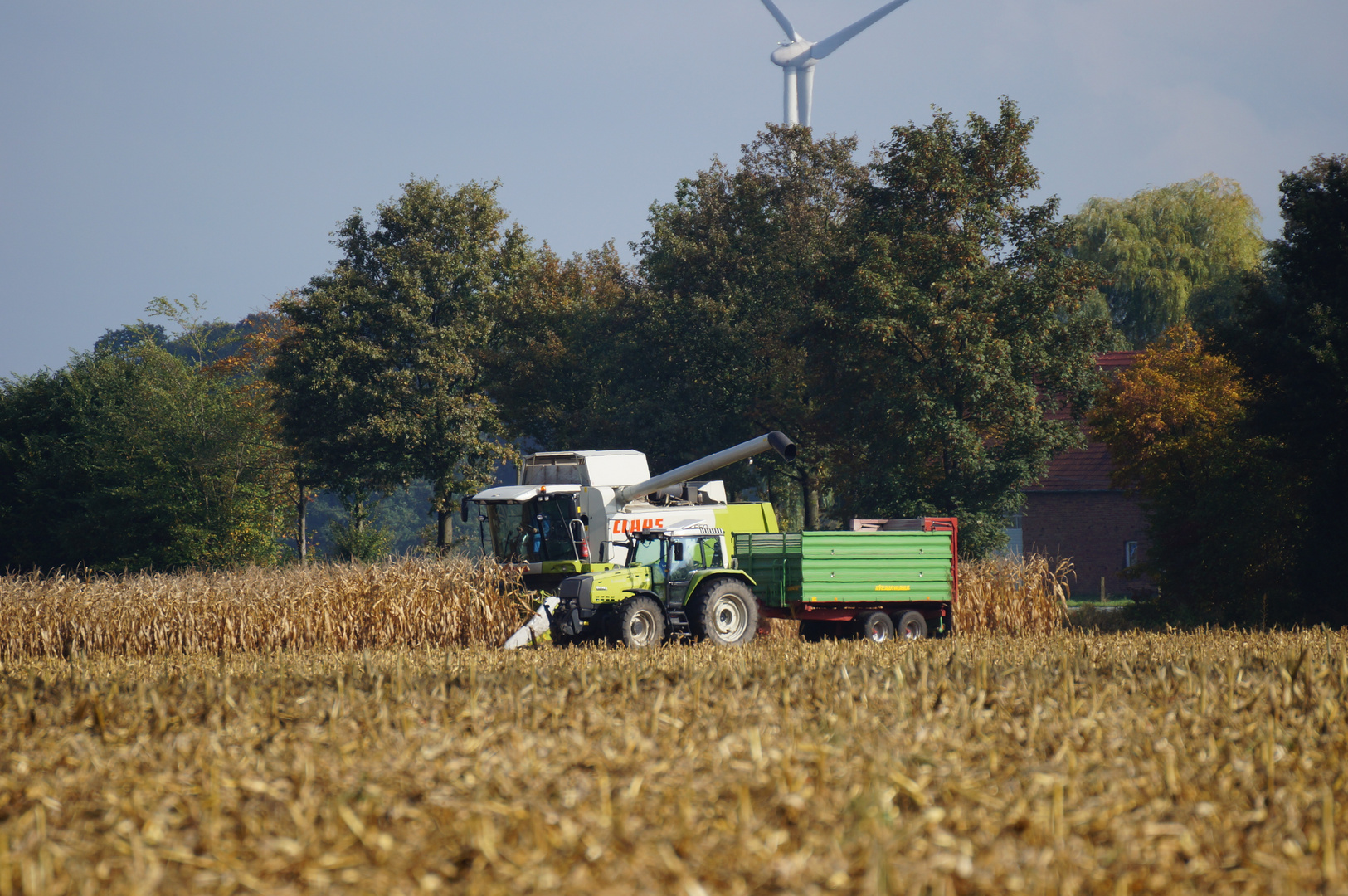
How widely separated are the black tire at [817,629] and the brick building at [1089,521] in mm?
21847

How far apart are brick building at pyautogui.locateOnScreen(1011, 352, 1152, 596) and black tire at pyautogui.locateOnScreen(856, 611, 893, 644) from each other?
22312 millimetres

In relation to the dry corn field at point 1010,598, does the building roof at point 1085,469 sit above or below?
above

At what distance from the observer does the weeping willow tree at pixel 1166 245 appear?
44562 mm

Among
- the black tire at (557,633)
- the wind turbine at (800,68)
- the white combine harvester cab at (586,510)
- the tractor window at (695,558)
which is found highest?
the wind turbine at (800,68)

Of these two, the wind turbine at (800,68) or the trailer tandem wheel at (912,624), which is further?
the wind turbine at (800,68)

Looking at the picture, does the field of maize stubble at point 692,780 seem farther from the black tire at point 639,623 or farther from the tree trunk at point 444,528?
the tree trunk at point 444,528

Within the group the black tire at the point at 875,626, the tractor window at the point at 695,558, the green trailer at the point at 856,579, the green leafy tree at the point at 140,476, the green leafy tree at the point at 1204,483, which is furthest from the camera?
the green leafy tree at the point at 140,476

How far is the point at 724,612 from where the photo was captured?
17.4m

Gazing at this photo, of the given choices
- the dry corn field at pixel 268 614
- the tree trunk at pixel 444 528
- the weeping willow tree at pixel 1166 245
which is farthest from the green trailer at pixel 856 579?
the weeping willow tree at pixel 1166 245

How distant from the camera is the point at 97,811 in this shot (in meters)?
4.29

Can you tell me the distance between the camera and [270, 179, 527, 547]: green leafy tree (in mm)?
35000

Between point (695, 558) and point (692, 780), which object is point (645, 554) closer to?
point (695, 558)

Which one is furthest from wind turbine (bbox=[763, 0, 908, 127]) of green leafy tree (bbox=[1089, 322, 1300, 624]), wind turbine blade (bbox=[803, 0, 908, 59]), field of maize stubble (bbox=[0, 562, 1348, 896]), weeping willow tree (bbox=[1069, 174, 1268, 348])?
field of maize stubble (bbox=[0, 562, 1348, 896])

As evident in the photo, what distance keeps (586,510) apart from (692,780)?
49.2 feet
